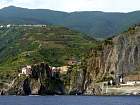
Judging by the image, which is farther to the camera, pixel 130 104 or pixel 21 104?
pixel 21 104

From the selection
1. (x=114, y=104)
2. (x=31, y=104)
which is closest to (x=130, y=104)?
(x=114, y=104)

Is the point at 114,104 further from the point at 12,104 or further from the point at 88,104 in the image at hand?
the point at 12,104

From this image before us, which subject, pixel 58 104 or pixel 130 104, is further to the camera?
pixel 58 104

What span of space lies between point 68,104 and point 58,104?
9.05 ft

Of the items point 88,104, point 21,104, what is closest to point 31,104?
point 21,104

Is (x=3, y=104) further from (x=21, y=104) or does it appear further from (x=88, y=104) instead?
(x=88, y=104)

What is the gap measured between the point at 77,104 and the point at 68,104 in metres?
2.32

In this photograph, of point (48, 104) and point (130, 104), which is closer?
point (130, 104)

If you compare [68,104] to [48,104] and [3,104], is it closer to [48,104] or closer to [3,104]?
[48,104]

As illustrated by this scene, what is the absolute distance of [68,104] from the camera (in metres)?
144

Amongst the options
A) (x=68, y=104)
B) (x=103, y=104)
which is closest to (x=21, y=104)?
(x=68, y=104)

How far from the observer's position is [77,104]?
472 feet

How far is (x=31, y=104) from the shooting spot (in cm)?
14638

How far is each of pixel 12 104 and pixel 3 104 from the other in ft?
9.18
